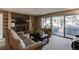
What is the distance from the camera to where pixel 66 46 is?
92.0 inches

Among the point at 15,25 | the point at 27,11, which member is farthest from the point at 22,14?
the point at 15,25

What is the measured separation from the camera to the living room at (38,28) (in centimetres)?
232

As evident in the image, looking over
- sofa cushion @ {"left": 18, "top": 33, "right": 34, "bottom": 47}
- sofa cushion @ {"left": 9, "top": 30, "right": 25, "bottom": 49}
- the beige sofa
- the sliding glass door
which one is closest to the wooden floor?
the sliding glass door

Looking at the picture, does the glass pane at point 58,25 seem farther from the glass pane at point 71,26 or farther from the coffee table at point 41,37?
the coffee table at point 41,37

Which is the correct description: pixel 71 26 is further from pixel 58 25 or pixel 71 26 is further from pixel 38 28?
pixel 38 28

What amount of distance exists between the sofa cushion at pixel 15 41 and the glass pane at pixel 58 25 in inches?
30.4

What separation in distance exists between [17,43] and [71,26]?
1.20 meters

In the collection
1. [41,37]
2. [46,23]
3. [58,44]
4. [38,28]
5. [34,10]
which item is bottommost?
[58,44]

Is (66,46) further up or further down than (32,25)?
further down

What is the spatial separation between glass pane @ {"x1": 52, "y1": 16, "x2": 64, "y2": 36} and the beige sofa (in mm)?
486

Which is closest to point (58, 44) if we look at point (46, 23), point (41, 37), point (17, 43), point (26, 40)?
point (41, 37)

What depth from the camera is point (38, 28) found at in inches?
96.1
